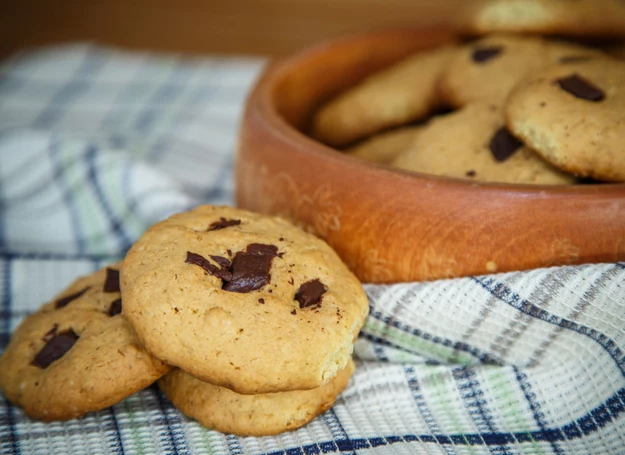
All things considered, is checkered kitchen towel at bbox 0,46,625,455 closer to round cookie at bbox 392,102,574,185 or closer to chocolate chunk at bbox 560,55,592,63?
round cookie at bbox 392,102,574,185

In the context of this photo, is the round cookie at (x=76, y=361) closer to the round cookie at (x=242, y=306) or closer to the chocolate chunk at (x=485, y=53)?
the round cookie at (x=242, y=306)

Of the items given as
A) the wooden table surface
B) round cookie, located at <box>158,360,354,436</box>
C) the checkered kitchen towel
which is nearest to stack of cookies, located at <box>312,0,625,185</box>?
the checkered kitchen towel

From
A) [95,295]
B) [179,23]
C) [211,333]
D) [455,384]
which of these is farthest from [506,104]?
[179,23]

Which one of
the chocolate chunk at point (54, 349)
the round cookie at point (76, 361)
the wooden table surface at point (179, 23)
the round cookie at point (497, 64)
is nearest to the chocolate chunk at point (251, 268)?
the round cookie at point (76, 361)

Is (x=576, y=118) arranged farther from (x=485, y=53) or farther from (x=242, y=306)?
(x=242, y=306)

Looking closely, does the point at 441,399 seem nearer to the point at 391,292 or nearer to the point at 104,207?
the point at 391,292

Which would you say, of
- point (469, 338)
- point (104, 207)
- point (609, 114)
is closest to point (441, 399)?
point (469, 338)

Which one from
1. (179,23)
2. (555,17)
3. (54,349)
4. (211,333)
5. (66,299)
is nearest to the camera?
(211,333)
